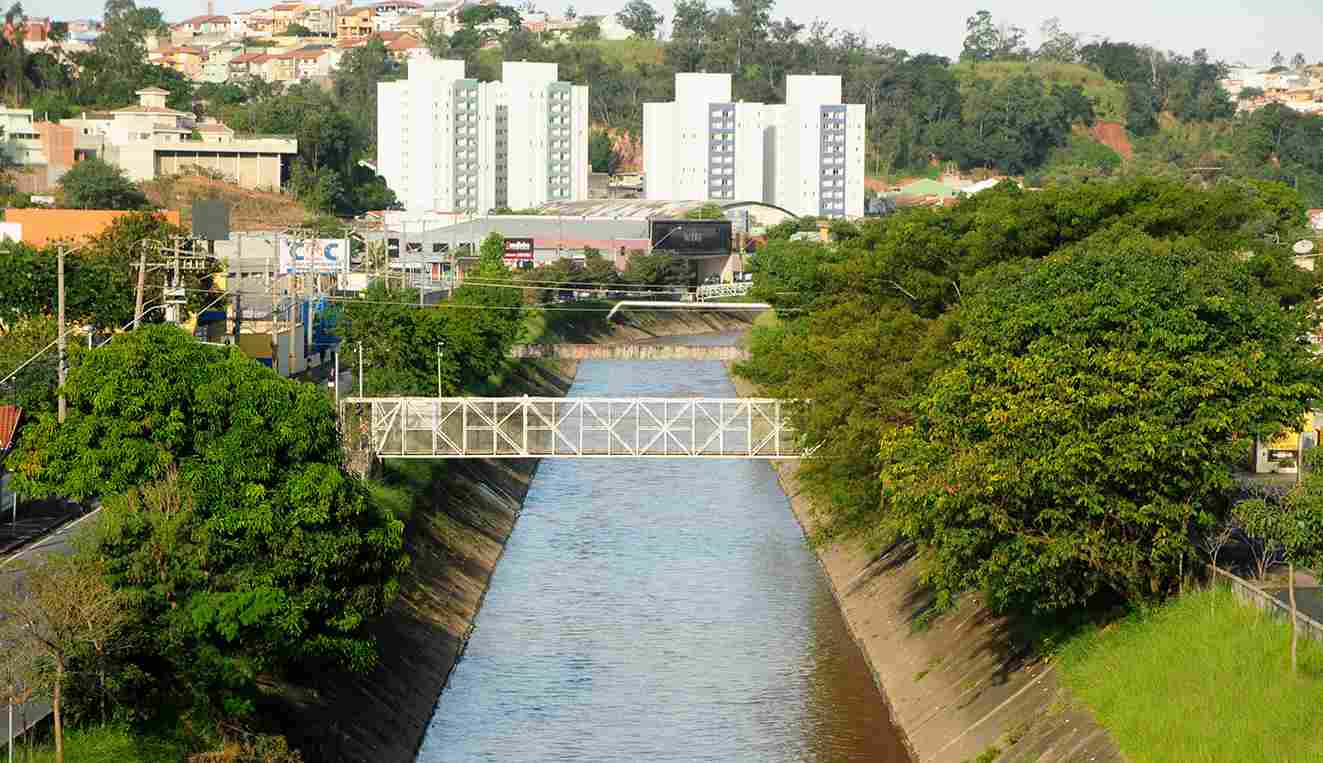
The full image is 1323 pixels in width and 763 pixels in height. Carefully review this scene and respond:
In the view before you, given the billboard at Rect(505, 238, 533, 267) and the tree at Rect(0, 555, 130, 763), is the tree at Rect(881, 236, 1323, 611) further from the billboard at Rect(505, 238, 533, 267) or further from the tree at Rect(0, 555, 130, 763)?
the billboard at Rect(505, 238, 533, 267)

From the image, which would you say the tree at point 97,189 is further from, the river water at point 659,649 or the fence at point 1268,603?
the fence at point 1268,603

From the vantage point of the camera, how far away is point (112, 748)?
30984 mm

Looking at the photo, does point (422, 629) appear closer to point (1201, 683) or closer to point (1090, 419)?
point (1090, 419)

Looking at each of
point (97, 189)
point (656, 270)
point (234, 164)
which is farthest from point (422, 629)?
point (234, 164)

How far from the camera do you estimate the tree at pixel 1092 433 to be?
36.7 m

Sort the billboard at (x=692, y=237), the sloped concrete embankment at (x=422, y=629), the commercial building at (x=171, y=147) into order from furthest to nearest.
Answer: the commercial building at (x=171, y=147) → the billboard at (x=692, y=237) → the sloped concrete embankment at (x=422, y=629)

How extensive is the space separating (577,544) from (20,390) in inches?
719

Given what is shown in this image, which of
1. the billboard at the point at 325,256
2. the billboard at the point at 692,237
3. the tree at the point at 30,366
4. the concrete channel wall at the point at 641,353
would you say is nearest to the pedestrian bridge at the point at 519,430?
the tree at the point at 30,366

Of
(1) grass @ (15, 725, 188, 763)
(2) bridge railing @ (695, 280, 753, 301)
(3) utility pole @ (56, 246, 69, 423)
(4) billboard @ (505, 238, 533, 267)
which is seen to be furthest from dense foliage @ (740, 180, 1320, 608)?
(4) billboard @ (505, 238, 533, 267)

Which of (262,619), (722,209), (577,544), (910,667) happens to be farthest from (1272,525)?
(722,209)

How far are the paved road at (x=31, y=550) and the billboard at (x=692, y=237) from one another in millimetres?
112379

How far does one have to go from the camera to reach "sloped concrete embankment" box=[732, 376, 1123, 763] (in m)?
35.7

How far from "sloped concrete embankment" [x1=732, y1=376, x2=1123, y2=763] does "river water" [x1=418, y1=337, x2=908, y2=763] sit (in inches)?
29.4

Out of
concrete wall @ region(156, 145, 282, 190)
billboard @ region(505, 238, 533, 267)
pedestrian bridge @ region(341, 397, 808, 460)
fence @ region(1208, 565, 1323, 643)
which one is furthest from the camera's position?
concrete wall @ region(156, 145, 282, 190)
